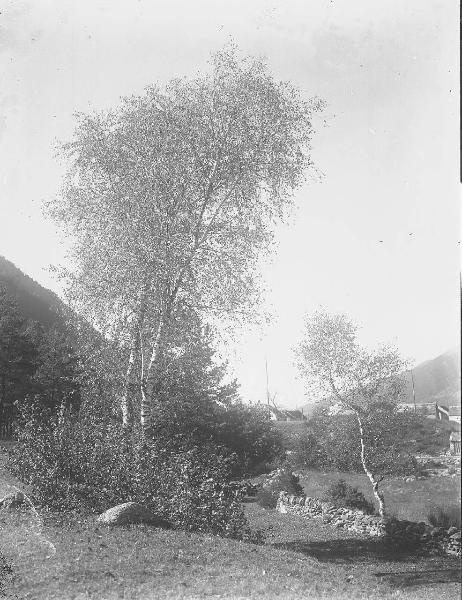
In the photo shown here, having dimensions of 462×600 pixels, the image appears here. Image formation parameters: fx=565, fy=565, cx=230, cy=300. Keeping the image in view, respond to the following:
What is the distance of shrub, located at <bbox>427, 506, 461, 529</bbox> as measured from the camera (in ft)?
61.3

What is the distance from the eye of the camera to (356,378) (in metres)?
21.3

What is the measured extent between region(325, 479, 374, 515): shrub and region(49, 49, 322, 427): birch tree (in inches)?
431

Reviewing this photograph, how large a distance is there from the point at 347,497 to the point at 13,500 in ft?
44.3

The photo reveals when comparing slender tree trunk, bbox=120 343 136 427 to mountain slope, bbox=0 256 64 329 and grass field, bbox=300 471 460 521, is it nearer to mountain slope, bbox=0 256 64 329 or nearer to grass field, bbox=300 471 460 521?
mountain slope, bbox=0 256 64 329

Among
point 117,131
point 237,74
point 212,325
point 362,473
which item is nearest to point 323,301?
point 212,325

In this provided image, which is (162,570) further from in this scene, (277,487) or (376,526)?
(376,526)

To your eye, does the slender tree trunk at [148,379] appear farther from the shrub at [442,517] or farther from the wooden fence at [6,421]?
the shrub at [442,517]

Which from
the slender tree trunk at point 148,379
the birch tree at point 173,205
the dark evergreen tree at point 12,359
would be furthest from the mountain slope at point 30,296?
the slender tree trunk at point 148,379

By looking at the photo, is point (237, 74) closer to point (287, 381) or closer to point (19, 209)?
point (19, 209)

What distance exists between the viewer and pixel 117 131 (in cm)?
1532

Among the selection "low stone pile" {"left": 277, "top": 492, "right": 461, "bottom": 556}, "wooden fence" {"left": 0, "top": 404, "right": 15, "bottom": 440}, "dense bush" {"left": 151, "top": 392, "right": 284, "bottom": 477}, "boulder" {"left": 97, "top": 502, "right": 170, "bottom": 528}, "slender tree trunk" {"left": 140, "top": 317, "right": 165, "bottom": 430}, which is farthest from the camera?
"low stone pile" {"left": 277, "top": 492, "right": 461, "bottom": 556}

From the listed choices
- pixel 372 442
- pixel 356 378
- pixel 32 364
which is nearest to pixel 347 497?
pixel 372 442

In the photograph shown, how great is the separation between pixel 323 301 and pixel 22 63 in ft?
25.9

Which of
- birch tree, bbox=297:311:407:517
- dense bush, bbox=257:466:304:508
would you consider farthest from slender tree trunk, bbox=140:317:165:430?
dense bush, bbox=257:466:304:508
